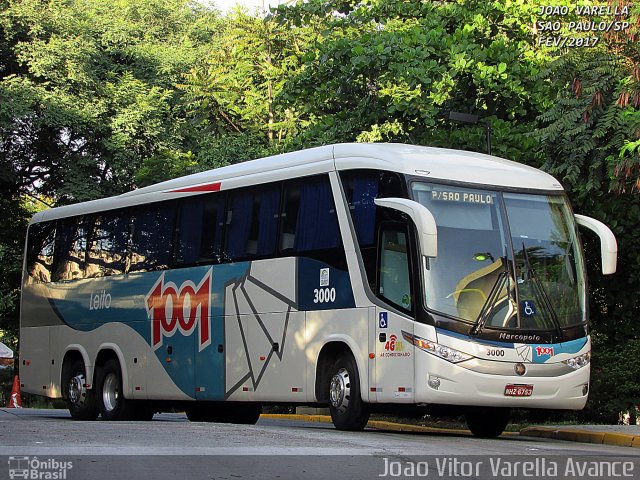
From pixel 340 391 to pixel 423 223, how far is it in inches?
118

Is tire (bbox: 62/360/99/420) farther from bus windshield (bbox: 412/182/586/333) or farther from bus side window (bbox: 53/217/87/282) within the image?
bus windshield (bbox: 412/182/586/333)

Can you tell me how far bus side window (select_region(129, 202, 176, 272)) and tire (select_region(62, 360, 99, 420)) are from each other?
8.25 feet

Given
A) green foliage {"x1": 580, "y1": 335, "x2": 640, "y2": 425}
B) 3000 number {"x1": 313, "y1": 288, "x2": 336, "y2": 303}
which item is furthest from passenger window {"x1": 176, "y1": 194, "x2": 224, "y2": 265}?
green foliage {"x1": 580, "y1": 335, "x2": 640, "y2": 425}

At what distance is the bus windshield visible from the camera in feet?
53.0

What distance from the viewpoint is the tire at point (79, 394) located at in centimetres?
2358

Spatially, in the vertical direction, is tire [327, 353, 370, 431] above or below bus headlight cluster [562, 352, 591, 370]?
below

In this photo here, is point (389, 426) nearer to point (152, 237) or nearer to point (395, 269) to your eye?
point (152, 237)

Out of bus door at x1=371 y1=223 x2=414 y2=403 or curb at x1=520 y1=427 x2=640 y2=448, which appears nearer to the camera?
bus door at x1=371 y1=223 x2=414 y2=403

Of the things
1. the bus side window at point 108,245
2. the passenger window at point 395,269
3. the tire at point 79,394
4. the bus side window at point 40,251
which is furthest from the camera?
the bus side window at point 40,251

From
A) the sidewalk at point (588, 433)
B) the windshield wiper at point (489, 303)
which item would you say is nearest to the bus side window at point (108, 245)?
the sidewalk at point (588, 433)

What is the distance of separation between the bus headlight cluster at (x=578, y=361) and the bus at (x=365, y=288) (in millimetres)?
23

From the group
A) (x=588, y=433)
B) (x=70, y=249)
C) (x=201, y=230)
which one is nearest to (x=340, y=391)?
(x=588, y=433)

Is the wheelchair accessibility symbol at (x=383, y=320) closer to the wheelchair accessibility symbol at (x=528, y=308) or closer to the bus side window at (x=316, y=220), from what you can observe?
the bus side window at (x=316, y=220)

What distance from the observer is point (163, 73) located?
141ft
